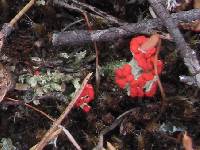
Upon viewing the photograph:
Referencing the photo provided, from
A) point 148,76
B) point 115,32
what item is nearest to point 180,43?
point 148,76

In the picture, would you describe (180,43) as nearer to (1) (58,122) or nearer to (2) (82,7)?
(2) (82,7)

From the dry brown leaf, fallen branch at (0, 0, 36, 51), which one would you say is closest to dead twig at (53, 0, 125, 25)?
fallen branch at (0, 0, 36, 51)

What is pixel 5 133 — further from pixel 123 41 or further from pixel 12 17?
pixel 123 41

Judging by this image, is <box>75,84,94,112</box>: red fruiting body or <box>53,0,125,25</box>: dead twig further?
<box>53,0,125,25</box>: dead twig

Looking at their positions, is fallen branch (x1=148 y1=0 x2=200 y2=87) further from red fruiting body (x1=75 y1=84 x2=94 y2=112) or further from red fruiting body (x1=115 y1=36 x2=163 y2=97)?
red fruiting body (x1=75 y1=84 x2=94 y2=112)

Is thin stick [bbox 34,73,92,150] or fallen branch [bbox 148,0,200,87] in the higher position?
fallen branch [bbox 148,0,200,87]

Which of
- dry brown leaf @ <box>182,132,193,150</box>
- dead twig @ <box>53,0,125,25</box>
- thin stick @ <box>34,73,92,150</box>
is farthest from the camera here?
dead twig @ <box>53,0,125,25</box>

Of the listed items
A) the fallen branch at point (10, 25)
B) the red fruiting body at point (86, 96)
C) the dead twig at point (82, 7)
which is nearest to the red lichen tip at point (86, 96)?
the red fruiting body at point (86, 96)

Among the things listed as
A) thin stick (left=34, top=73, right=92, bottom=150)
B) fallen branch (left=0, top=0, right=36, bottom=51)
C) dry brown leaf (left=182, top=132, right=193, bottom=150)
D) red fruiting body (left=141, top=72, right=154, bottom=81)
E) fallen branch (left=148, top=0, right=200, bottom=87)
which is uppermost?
fallen branch (left=0, top=0, right=36, bottom=51)
